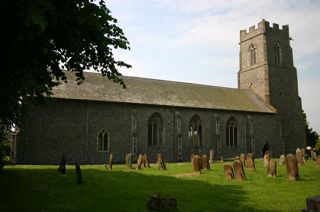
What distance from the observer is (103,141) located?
26156 millimetres

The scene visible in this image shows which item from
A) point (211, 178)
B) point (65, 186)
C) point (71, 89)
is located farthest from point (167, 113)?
point (65, 186)

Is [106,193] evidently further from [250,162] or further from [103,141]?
[103,141]

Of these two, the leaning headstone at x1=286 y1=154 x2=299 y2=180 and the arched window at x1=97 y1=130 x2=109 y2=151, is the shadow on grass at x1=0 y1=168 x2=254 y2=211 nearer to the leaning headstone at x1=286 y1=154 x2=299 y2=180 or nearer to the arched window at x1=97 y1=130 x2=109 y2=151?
the leaning headstone at x1=286 y1=154 x2=299 y2=180

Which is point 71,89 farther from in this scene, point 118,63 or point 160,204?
point 160,204

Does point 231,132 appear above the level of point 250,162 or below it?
above

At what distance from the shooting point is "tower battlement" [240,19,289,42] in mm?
38312

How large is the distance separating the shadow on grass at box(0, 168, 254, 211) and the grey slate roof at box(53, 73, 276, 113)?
1176cm

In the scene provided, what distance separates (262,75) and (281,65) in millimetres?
3004

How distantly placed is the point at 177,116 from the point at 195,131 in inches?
97.0

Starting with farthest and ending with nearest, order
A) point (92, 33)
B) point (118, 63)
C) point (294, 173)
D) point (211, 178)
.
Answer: point (211, 178)
point (294, 173)
point (118, 63)
point (92, 33)

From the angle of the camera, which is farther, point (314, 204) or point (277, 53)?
point (277, 53)

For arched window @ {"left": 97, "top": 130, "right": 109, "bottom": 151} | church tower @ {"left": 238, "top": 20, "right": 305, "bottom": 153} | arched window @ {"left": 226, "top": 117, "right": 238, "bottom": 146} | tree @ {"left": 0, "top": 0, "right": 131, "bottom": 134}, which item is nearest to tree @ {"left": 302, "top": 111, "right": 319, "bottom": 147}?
church tower @ {"left": 238, "top": 20, "right": 305, "bottom": 153}

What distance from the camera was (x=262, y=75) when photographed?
123 ft

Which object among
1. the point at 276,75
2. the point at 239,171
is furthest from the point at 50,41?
the point at 276,75
